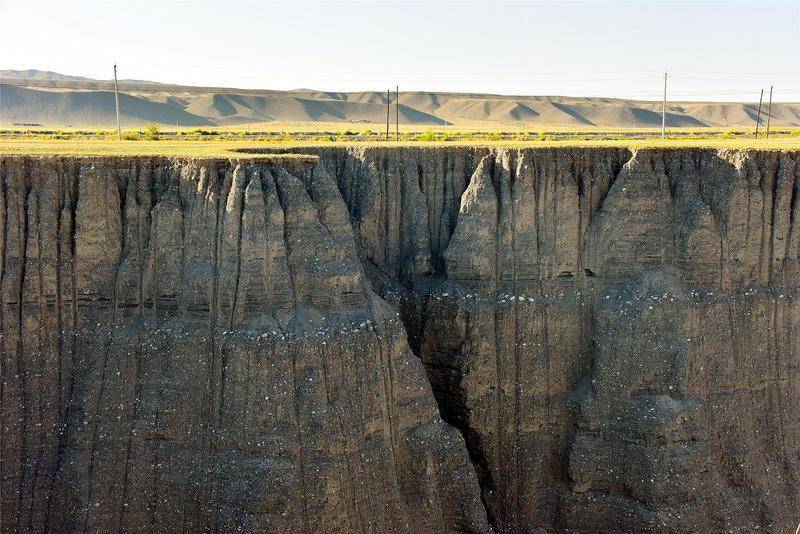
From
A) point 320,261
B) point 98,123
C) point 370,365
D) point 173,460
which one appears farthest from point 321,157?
point 98,123

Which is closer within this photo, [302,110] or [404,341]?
[404,341]

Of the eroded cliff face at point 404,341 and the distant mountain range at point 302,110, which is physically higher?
the distant mountain range at point 302,110

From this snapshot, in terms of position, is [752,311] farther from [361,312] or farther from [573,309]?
[361,312]

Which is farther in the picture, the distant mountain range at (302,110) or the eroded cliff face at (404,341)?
the distant mountain range at (302,110)

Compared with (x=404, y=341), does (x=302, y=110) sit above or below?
above
